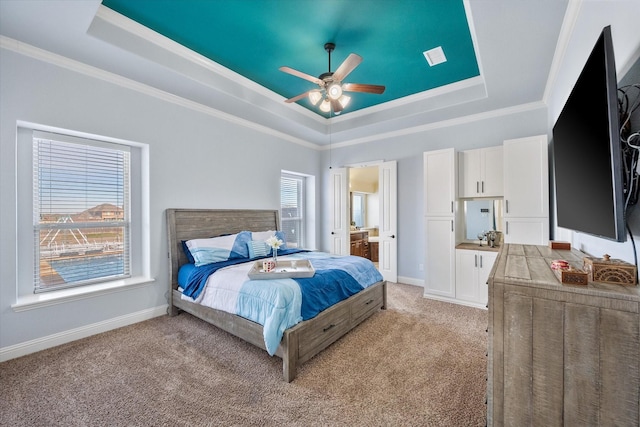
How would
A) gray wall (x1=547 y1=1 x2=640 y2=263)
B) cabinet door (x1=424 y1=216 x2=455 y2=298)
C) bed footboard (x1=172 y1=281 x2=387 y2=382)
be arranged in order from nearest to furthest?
gray wall (x1=547 y1=1 x2=640 y2=263) < bed footboard (x1=172 y1=281 x2=387 y2=382) < cabinet door (x1=424 y1=216 x2=455 y2=298)

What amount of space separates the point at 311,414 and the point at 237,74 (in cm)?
366

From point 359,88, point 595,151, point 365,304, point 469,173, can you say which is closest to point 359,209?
point 469,173

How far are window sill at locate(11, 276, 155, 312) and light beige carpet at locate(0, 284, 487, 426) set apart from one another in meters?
0.44

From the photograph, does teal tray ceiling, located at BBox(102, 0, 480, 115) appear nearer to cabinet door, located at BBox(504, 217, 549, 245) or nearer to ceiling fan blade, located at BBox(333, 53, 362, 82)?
ceiling fan blade, located at BBox(333, 53, 362, 82)

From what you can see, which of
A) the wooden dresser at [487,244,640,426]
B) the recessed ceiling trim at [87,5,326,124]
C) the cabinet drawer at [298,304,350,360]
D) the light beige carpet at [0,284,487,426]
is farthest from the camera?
the recessed ceiling trim at [87,5,326,124]

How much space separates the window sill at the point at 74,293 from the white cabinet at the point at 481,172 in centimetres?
447

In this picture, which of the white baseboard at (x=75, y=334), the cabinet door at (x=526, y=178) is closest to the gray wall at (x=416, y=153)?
the cabinet door at (x=526, y=178)

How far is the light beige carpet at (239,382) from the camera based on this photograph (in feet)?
5.73

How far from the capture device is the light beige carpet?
1.75 meters

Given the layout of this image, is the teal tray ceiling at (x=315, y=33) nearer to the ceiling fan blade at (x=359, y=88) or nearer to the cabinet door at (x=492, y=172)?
the ceiling fan blade at (x=359, y=88)

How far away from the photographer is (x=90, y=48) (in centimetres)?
249

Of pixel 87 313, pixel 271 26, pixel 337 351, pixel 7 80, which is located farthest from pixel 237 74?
pixel 337 351

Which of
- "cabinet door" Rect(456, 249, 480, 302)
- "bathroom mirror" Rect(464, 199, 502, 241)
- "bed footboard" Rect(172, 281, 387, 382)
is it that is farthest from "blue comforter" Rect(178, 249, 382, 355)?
"bathroom mirror" Rect(464, 199, 502, 241)

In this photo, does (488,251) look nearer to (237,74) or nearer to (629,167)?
(629,167)
